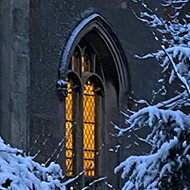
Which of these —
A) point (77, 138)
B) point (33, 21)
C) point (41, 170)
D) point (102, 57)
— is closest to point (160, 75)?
point (102, 57)

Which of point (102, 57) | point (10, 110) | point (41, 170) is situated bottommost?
point (41, 170)

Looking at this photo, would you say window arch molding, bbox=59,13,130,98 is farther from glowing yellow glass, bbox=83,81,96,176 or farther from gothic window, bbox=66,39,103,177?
glowing yellow glass, bbox=83,81,96,176

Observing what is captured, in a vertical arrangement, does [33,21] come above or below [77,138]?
above

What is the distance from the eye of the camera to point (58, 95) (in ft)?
33.6

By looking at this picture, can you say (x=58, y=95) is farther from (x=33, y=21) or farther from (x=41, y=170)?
(x=41, y=170)

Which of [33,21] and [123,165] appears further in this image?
[33,21]

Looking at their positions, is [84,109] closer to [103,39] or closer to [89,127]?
[89,127]

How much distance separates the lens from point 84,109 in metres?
11.1

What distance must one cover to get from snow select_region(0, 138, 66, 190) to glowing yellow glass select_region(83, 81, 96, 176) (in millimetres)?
4870

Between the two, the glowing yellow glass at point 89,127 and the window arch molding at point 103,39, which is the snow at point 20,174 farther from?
the glowing yellow glass at point 89,127

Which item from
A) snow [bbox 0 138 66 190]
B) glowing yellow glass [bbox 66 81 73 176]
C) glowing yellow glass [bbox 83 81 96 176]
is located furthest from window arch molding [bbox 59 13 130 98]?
snow [bbox 0 138 66 190]

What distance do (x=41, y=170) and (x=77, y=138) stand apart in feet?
15.4

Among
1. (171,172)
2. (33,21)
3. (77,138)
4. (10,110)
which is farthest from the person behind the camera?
(77,138)

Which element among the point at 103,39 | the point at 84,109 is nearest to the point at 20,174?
the point at 84,109
